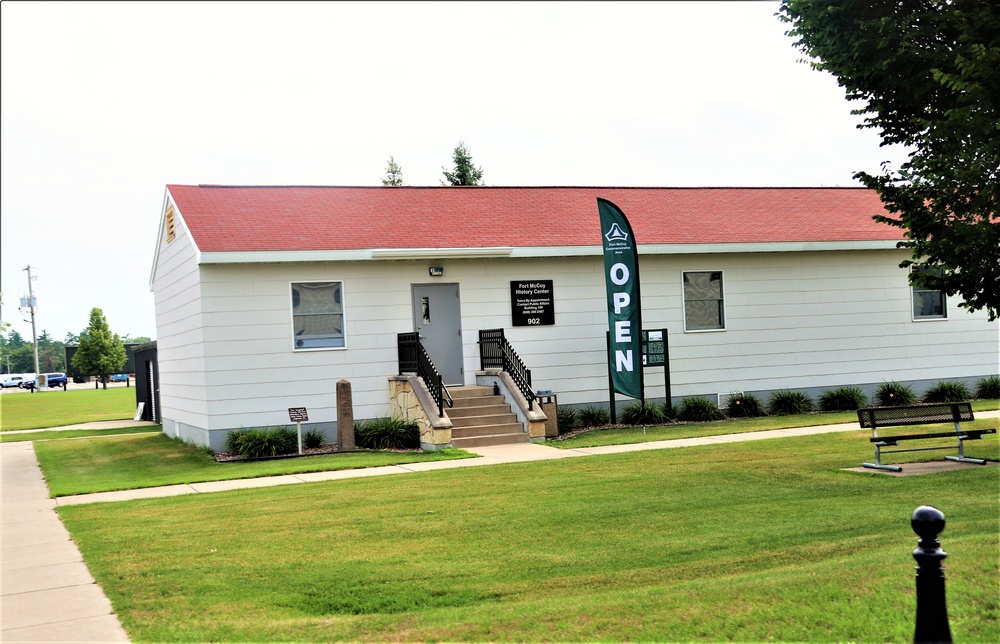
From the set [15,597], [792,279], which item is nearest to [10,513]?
[15,597]

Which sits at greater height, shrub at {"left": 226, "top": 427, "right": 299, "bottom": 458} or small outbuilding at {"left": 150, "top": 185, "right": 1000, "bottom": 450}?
small outbuilding at {"left": 150, "top": 185, "right": 1000, "bottom": 450}

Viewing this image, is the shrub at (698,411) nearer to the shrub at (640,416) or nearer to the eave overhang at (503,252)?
the shrub at (640,416)

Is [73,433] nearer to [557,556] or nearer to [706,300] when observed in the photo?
[706,300]

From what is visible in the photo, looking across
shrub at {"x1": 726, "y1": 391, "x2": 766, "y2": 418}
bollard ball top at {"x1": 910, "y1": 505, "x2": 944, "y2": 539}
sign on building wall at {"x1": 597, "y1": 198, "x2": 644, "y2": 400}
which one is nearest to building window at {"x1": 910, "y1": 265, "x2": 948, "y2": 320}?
shrub at {"x1": 726, "y1": 391, "x2": 766, "y2": 418}

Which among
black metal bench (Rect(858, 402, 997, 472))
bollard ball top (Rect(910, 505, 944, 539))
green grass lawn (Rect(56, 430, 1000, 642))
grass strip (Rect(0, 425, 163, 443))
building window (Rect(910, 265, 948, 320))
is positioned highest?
building window (Rect(910, 265, 948, 320))

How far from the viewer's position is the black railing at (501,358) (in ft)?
61.1

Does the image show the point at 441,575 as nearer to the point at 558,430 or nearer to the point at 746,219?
the point at 558,430

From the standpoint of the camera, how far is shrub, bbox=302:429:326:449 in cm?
1809

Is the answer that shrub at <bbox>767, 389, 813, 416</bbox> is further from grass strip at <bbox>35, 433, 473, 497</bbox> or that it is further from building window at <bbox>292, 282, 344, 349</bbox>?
building window at <bbox>292, 282, 344, 349</bbox>

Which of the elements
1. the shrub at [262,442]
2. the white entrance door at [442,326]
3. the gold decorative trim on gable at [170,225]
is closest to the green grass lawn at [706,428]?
the white entrance door at [442,326]

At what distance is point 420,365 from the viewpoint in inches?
704

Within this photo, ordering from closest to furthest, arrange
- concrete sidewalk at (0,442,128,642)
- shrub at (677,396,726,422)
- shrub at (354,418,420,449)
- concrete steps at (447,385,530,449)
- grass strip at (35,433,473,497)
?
1. concrete sidewalk at (0,442,128,642)
2. grass strip at (35,433,473,497)
3. concrete steps at (447,385,530,449)
4. shrub at (354,418,420,449)
5. shrub at (677,396,726,422)

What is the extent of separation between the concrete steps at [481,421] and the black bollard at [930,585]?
41.8 feet

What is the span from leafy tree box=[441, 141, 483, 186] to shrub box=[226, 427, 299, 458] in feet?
91.5
